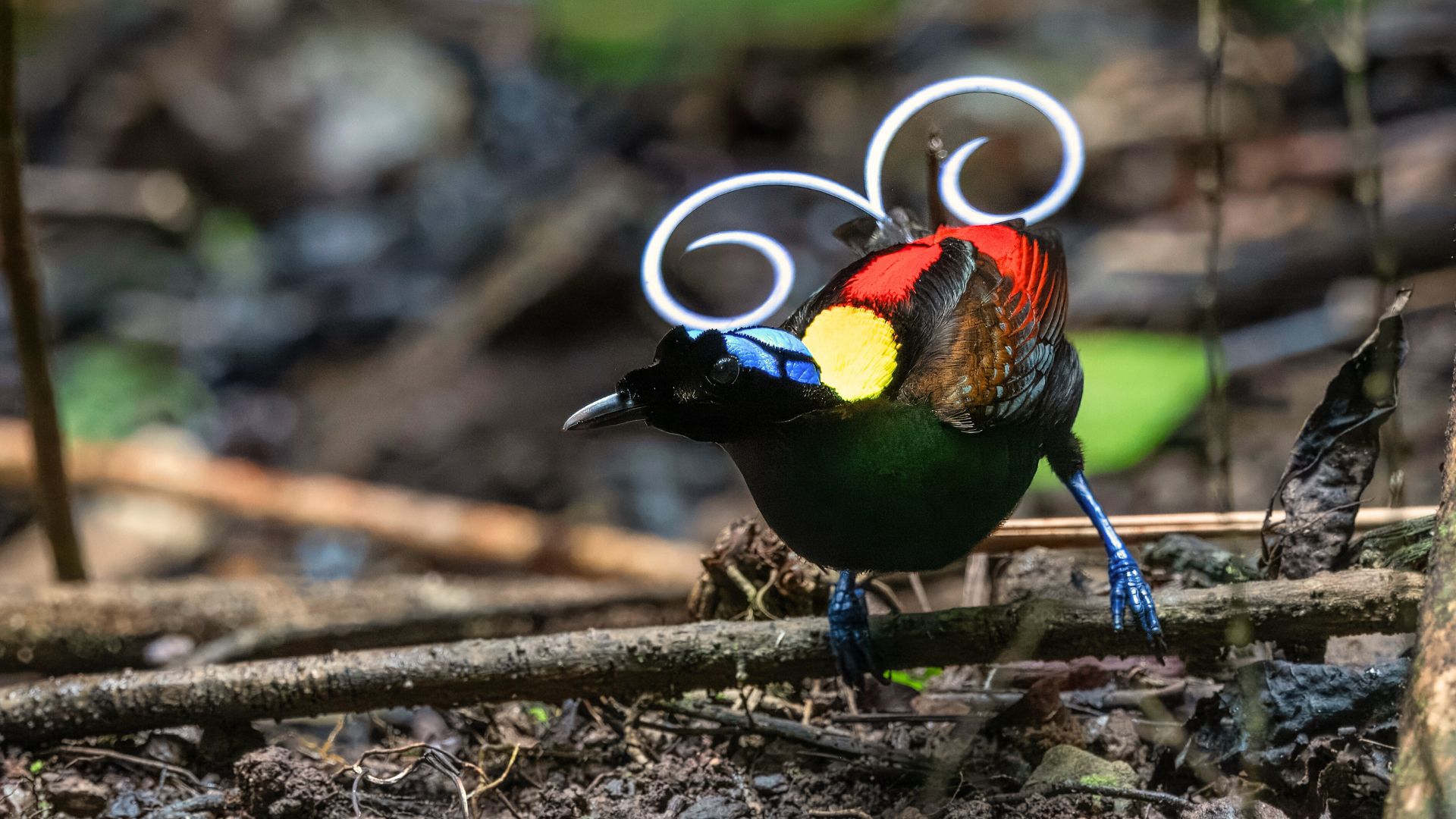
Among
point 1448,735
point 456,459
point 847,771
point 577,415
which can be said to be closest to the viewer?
point 1448,735

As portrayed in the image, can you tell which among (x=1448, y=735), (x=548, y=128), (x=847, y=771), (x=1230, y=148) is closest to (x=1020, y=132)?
(x=1230, y=148)

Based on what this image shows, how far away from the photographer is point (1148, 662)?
3064 millimetres

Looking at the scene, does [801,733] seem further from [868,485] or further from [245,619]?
[245,619]

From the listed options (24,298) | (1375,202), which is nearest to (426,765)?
(24,298)

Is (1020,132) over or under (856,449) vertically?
over

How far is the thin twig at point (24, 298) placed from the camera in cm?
349

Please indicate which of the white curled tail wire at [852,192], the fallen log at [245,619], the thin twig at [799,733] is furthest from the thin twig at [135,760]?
the white curled tail wire at [852,192]

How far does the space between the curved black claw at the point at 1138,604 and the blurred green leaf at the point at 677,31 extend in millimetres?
5780

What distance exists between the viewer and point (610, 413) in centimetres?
213

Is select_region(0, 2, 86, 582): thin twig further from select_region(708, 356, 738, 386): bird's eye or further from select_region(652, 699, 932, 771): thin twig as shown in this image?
select_region(708, 356, 738, 386): bird's eye

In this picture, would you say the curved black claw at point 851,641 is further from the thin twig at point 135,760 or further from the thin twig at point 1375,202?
the thin twig at point 135,760

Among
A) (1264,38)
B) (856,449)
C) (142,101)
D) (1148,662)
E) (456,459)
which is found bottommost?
(1148,662)

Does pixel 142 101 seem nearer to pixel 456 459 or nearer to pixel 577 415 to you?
pixel 456 459

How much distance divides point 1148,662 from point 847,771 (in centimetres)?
88
